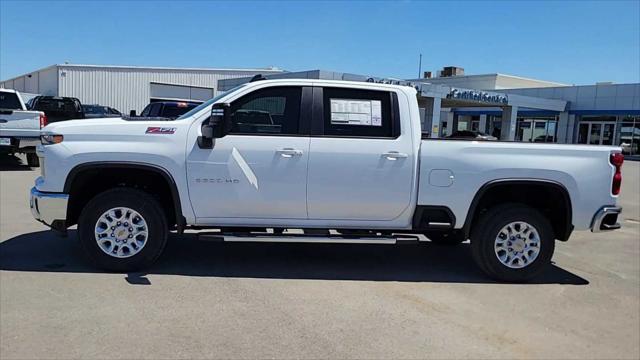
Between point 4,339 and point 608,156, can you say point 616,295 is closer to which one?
point 608,156

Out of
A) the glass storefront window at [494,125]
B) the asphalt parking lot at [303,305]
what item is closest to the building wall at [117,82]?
the glass storefront window at [494,125]

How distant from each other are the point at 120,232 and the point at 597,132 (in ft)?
133

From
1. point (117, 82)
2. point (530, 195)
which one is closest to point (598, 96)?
point (117, 82)

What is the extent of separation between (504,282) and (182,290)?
340 cm

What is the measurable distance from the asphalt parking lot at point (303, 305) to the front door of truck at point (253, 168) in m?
0.72

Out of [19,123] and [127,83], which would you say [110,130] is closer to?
[19,123]

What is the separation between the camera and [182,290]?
5.09 m

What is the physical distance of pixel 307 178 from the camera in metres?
5.55

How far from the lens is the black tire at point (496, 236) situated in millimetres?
5805

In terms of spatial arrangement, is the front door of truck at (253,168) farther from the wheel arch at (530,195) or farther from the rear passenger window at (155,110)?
the rear passenger window at (155,110)

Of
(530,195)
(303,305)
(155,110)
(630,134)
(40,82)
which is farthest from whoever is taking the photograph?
(40,82)

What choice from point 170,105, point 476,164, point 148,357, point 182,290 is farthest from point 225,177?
point 170,105

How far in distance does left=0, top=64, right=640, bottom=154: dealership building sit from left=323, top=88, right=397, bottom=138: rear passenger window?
2451cm

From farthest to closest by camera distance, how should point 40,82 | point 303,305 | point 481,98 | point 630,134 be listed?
point 40,82, point 630,134, point 481,98, point 303,305
